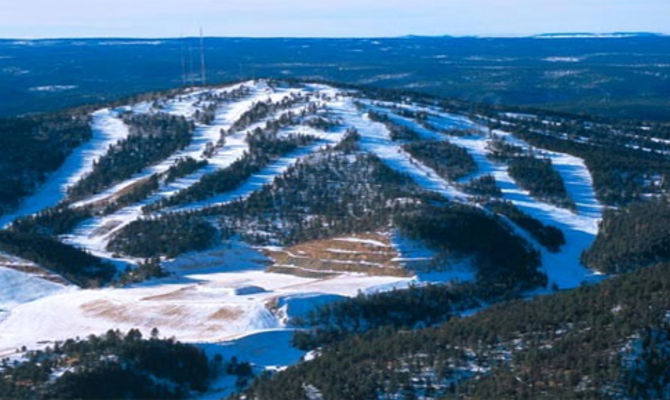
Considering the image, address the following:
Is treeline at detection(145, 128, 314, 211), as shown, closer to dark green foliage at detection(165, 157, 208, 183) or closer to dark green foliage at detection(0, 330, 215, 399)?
dark green foliage at detection(165, 157, 208, 183)

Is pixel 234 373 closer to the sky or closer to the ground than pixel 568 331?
closer to the ground

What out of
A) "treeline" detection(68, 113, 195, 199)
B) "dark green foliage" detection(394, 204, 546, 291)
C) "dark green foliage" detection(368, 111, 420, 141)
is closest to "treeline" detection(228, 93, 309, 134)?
"treeline" detection(68, 113, 195, 199)

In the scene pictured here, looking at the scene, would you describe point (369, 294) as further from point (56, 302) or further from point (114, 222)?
point (114, 222)

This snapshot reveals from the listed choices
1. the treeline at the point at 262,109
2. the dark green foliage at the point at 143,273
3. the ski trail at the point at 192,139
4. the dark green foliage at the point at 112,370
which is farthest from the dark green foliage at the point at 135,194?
the dark green foliage at the point at 112,370

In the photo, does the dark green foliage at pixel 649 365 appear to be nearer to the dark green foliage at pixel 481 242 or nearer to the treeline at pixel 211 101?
the dark green foliage at pixel 481 242

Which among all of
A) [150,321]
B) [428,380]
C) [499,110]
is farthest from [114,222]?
[499,110]
